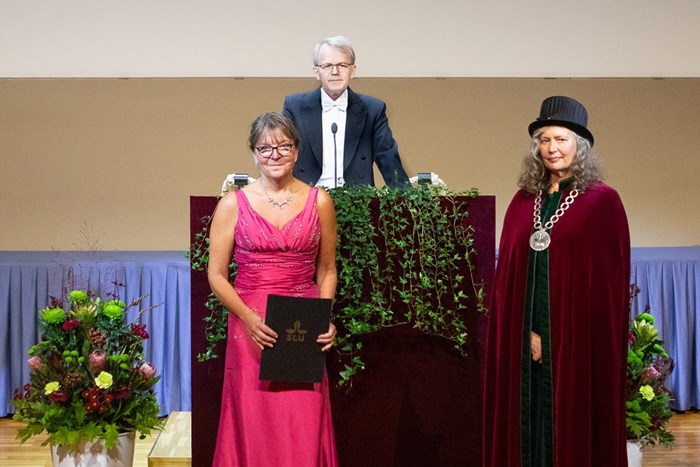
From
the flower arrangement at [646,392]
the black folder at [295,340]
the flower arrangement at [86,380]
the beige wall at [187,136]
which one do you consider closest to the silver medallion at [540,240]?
the black folder at [295,340]

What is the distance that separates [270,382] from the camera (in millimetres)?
3082

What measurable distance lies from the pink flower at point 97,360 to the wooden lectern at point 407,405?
1.87ft

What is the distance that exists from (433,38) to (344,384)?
3.52 metres

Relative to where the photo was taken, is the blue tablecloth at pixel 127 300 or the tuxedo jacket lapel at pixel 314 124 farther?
the blue tablecloth at pixel 127 300

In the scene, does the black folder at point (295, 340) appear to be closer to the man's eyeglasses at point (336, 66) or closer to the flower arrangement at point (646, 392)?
the man's eyeglasses at point (336, 66)

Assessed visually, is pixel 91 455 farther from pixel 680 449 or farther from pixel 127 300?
pixel 680 449

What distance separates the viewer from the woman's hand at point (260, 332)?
301cm

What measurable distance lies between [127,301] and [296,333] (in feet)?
8.44

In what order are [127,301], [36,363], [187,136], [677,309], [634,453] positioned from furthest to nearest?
[187,136]
[677,309]
[127,301]
[634,453]
[36,363]

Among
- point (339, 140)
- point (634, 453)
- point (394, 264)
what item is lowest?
point (634, 453)

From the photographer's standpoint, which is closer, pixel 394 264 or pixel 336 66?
pixel 394 264

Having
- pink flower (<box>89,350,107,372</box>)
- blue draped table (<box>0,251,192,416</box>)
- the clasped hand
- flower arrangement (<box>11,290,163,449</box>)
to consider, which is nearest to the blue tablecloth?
blue draped table (<box>0,251,192,416</box>)

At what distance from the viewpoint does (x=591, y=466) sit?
2896 millimetres

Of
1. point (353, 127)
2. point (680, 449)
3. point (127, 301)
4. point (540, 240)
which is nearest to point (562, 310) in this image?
point (540, 240)
